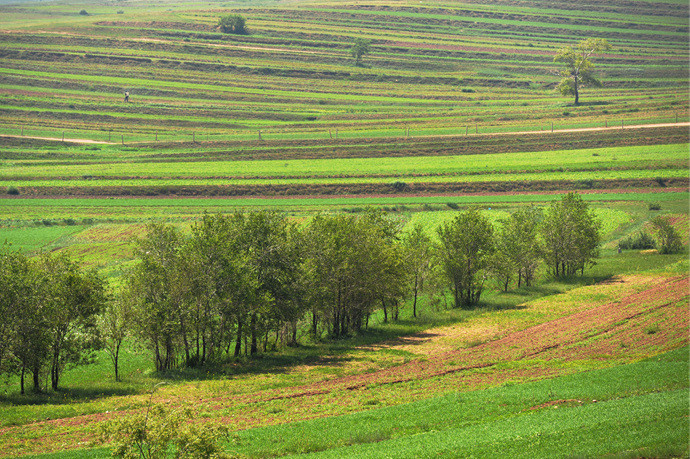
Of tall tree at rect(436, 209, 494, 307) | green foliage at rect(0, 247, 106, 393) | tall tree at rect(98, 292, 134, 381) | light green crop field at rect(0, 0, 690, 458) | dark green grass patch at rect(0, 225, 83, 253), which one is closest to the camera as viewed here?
light green crop field at rect(0, 0, 690, 458)

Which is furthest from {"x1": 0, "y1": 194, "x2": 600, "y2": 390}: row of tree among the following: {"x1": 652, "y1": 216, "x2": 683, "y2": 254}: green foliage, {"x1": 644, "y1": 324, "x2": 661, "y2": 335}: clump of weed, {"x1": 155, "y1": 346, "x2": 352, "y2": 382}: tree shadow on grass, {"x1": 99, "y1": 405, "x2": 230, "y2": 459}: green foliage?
{"x1": 99, "y1": 405, "x2": 230, "y2": 459}: green foliage

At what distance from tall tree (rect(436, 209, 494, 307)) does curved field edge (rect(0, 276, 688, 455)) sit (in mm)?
6825

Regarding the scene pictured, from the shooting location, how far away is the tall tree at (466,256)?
233 ft

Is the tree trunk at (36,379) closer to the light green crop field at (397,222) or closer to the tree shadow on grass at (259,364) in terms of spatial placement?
the light green crop field at (397,222)

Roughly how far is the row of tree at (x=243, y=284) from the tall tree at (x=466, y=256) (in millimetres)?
115

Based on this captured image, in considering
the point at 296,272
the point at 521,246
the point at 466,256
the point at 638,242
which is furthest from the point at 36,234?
the point at 638,242

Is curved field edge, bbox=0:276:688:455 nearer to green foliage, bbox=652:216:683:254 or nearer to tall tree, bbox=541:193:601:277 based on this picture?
tall tree, bbox=541:193:601:277

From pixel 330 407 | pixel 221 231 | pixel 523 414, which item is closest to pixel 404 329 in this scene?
pixel 221 231

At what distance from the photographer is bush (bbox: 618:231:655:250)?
293 feet

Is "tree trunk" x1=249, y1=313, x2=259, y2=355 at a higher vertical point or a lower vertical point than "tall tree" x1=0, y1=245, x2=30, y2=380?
lower

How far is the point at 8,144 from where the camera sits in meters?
147

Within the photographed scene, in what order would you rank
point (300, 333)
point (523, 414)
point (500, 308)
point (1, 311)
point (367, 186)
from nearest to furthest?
point (523, 414) → point (1, 311) → point (300, 333) → point (500, 308) → point (367, 186)

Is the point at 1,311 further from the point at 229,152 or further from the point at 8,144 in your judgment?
the point at 8,144

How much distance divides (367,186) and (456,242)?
5028 centimetres
